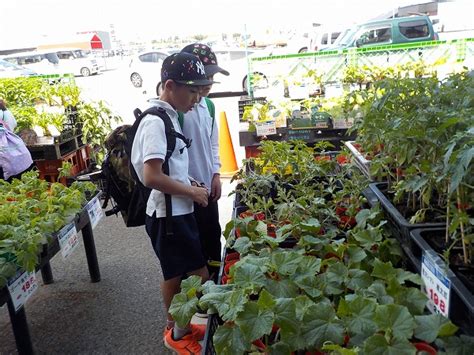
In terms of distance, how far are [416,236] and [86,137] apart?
4264 millimetres

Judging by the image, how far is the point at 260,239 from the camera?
5.60 feet

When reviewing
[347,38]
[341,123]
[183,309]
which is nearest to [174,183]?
[183,309]

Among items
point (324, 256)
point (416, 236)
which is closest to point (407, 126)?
point (416, 236)

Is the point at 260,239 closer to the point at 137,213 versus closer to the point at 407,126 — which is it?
the point at 407,126

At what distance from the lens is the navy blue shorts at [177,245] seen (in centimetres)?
213

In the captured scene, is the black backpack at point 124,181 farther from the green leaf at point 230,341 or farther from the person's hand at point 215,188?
the green leaf at point 230,341

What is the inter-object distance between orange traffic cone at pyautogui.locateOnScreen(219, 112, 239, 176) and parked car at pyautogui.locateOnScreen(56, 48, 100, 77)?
16478 millimetres

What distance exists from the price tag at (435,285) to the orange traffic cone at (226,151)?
4.01 m

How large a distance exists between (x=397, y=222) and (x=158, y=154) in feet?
3.37

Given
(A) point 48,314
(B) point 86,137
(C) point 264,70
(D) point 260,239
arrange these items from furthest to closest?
(C) point 264,70
(B) point 86,137
(A) point 48,314
(D) point 260,239

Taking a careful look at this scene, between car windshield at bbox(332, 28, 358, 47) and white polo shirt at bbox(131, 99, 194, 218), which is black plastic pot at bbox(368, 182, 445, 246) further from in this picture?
car windshield at bbox(332, 28, 358, 47)

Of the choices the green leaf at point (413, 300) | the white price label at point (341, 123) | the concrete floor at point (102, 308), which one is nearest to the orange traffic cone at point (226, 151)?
the white price label at point (341, 123)

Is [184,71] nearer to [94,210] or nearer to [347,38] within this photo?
[94,210]

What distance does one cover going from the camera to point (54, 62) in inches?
731
